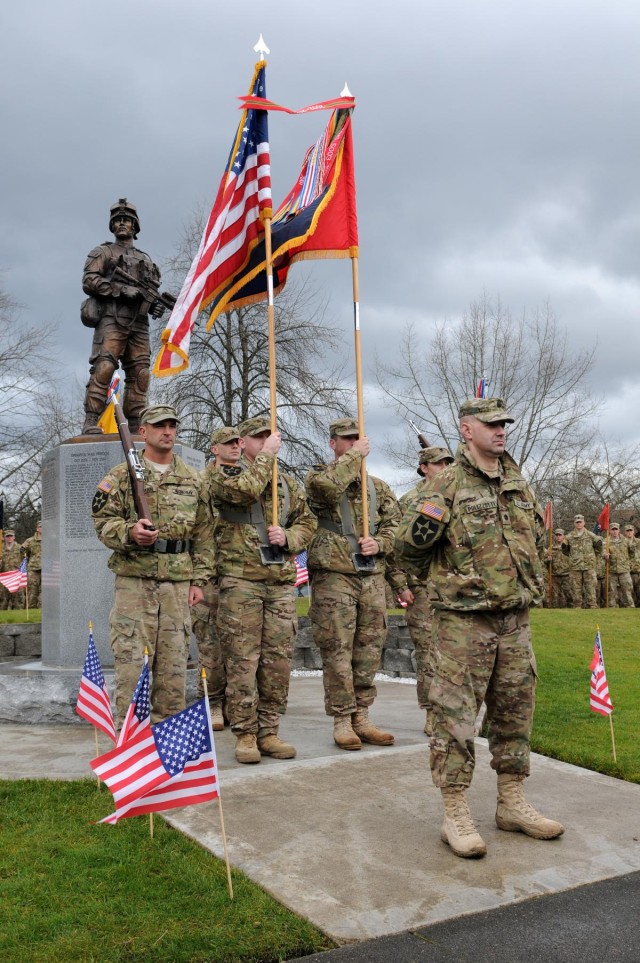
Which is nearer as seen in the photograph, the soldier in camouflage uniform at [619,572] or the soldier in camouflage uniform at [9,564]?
the soldier in camouflage uniform at [9,564]

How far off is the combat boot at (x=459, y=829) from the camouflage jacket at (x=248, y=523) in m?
2.34

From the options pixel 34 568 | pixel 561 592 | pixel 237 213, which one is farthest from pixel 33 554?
pixel 237 213

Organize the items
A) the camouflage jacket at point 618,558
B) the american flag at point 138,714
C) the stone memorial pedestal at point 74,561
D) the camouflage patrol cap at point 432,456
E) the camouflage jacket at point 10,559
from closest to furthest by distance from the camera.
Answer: the american flag at point 138,714 < the camouflage patrol cap at point 432,456 < the stone memorial pedestal at point 74,561 < the camouflage jacket at point 10,559 < the camouflage jacket at point 618,558

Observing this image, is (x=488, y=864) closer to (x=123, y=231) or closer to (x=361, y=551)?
(x=361, y=551)

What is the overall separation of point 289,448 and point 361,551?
57.9ft

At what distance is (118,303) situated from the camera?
966 centimetres

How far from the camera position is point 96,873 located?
378 cm

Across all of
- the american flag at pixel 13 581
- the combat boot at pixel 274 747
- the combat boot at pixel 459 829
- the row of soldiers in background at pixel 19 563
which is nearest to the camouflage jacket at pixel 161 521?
the combat boot at pixel 274 747

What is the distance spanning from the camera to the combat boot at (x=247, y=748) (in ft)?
19.0

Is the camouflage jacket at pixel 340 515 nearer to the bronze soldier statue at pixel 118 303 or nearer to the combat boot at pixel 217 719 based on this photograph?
the combat boot at pixel 217 719

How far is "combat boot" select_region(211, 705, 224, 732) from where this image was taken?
7059mm

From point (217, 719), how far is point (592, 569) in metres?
17.9

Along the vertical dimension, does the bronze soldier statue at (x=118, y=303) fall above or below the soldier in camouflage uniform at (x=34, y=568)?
above

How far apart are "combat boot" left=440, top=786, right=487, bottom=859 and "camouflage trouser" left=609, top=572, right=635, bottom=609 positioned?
21.5 meters
